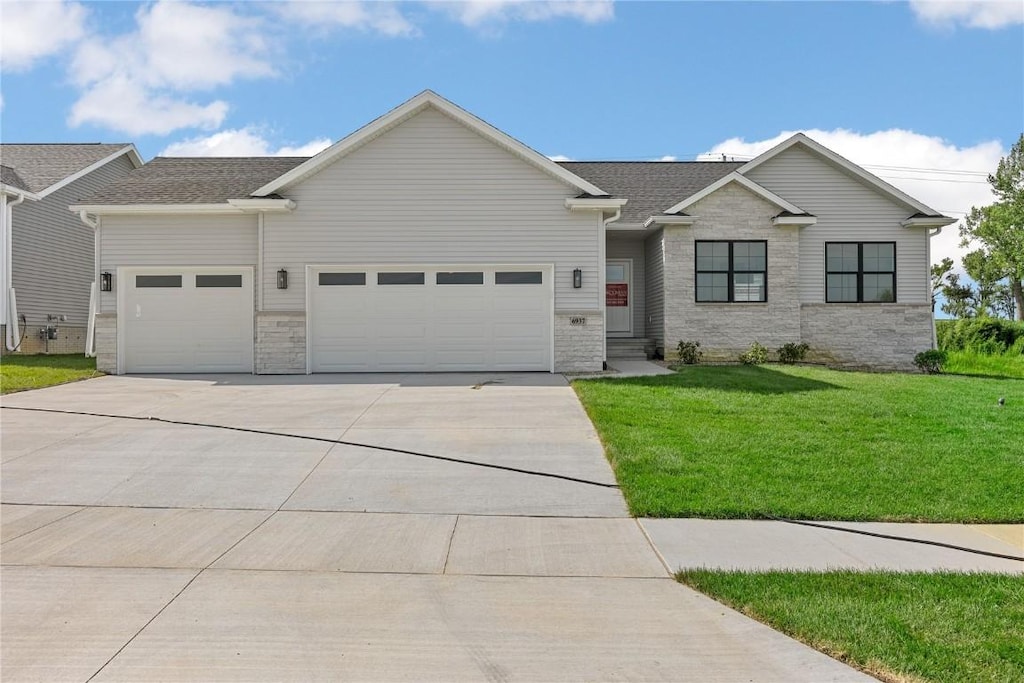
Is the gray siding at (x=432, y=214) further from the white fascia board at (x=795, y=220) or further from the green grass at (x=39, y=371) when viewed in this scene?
the white fascia board at (x=795, y=220)

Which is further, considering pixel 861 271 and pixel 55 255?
pixel 55 255

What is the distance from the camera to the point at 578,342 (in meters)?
15.1

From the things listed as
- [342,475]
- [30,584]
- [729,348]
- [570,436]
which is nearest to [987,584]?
[570,436]

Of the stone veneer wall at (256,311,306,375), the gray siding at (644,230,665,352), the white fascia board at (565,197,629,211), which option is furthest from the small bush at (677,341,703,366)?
the stone veneer wall at (256,311,306,375)

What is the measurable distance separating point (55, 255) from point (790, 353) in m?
22.3

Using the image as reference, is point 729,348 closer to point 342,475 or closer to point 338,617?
point 342,475

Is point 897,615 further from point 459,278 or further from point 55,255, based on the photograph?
point 55,255

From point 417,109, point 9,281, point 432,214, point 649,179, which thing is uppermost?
point 417,109

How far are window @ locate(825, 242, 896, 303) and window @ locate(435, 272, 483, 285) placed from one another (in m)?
9.82

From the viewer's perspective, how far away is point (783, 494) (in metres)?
6.56

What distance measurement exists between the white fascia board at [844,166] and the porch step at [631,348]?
516 cm

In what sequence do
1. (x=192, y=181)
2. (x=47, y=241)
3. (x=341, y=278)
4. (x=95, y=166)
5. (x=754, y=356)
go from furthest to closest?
(x=95, y=166) → (x=47, y=241) → (x=754, y=356) → (x=192, y=181) → (x=341, y=278)

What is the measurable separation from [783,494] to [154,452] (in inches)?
271

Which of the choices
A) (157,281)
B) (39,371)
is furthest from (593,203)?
(39,371)
